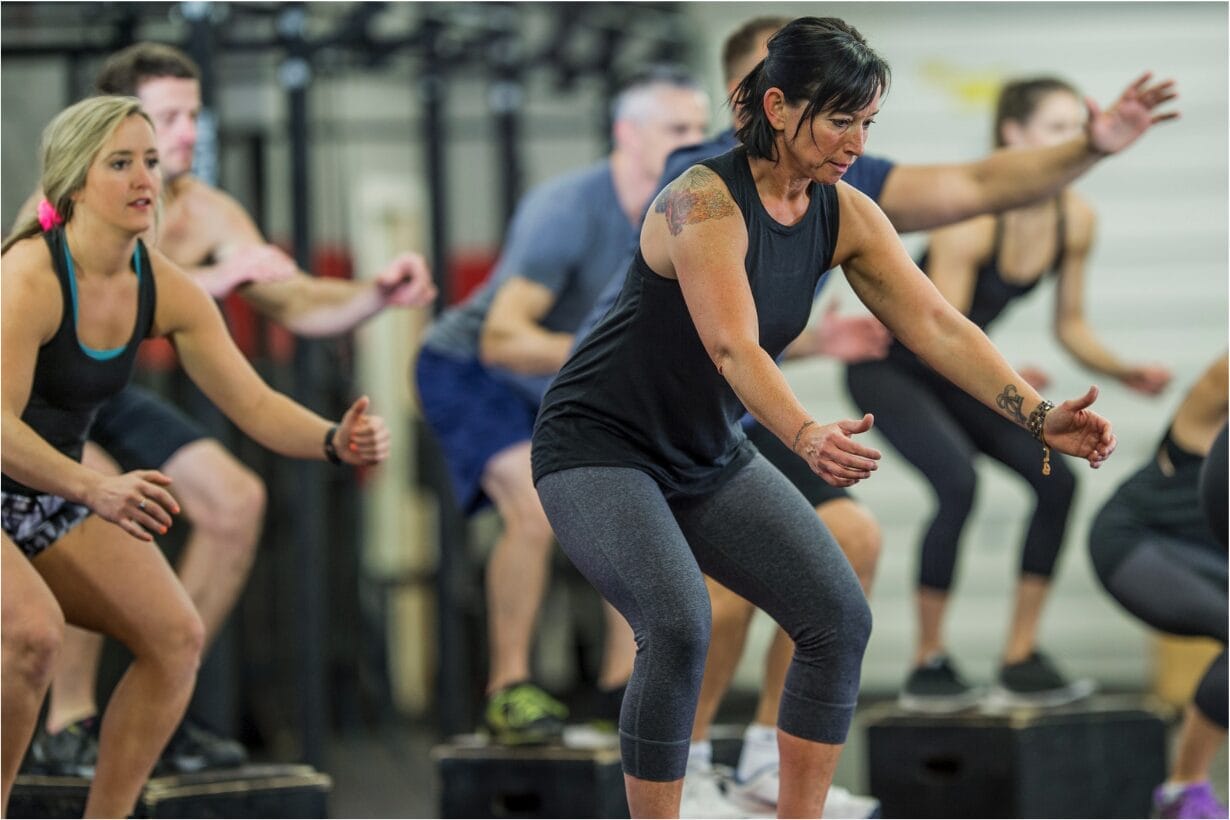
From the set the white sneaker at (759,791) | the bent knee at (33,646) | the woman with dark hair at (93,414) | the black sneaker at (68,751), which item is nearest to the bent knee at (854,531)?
the white sneaker at (759,791)

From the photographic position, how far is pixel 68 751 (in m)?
3.81

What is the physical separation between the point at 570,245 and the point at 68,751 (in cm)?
153

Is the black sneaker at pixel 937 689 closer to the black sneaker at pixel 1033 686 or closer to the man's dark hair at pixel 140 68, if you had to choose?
the black sneaker at pixel 1033 686

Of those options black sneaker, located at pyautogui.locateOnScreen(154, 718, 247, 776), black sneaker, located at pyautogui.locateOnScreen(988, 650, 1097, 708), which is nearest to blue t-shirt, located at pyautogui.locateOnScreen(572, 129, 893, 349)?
black sneaker, located at pyautogui.locateOnScreen(154, 718, 247, 776)

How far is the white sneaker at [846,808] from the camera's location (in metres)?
3.30

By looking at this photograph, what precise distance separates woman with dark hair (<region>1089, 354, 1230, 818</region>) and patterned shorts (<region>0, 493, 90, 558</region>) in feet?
6.81

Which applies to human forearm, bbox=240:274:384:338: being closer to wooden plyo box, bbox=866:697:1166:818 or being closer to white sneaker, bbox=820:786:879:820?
white sneaker, bbox=820:786:879:820

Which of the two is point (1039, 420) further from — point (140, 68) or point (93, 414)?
point (140, 68)

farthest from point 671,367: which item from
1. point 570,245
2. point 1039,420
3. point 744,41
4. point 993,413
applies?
point 993,413

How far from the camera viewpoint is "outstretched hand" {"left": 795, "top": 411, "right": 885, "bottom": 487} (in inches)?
94.3

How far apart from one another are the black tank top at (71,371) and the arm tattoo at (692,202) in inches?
39.3

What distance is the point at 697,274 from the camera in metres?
2.62

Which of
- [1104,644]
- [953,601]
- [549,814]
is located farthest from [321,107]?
[549,814]

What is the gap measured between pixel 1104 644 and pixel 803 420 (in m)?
5.54
